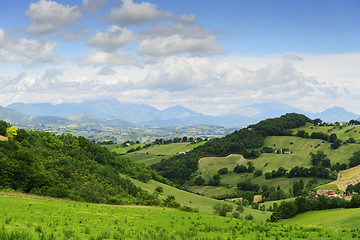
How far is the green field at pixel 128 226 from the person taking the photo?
20509mm

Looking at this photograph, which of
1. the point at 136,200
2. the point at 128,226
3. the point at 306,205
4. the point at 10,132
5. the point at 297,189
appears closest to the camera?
the point at 128,226

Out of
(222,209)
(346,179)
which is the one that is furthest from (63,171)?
(346,179)

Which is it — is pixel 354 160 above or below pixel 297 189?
above

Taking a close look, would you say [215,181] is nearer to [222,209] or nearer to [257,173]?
[257,173]

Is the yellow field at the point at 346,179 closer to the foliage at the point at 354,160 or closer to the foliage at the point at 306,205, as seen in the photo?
the foliage at the point at 354,160

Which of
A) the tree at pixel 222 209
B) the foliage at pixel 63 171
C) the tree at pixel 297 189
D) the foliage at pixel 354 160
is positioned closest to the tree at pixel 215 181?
the tree at pixel 297 189

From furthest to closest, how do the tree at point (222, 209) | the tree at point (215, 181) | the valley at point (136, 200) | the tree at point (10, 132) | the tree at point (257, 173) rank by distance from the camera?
the tree at point (257, 173)
the tree at point (215, 181)
the tree at point (10, 132)
the tree at point (222, 209)
the valley at point (136, 200)

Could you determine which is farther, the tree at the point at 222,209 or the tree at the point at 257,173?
the tree at the point at 257,173

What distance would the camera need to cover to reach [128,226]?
25938 mm

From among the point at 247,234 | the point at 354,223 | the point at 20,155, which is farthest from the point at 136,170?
the point at 247,234

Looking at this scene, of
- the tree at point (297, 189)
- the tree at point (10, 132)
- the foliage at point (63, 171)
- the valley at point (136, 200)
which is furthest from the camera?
the tree at point (297, 189)

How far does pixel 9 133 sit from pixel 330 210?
93476mm

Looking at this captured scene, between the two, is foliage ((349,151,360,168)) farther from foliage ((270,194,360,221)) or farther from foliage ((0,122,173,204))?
foliage ((0,122,173,204))

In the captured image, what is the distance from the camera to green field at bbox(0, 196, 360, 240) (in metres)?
20.5
